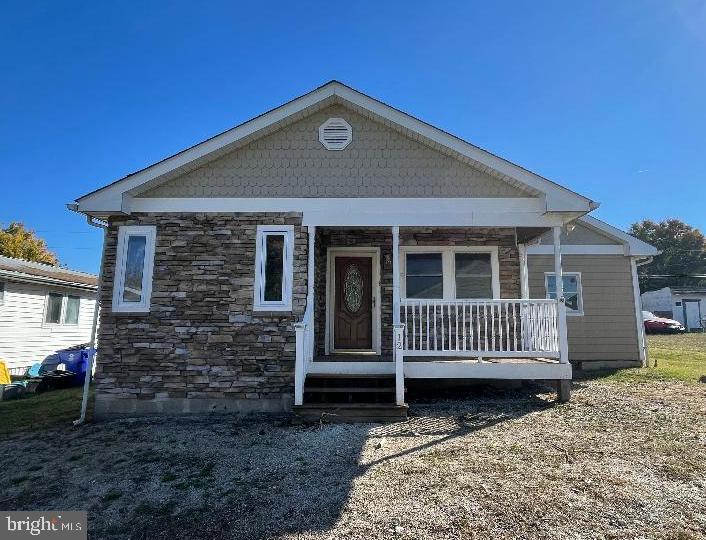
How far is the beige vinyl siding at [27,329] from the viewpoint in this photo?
38.2 feet

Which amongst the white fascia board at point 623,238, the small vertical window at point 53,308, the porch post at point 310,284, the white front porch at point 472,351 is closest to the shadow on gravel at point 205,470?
the white front porch at point 472,351

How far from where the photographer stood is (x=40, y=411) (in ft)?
26.7

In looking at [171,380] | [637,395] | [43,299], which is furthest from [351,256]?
[43,299]

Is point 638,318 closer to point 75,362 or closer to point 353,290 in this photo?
point 353,290

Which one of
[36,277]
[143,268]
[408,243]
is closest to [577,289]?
[408,243]

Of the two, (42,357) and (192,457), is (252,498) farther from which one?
(42,357)

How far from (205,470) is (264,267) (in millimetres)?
3601

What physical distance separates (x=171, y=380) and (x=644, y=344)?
1242cm

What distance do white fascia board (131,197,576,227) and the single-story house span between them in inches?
1.0

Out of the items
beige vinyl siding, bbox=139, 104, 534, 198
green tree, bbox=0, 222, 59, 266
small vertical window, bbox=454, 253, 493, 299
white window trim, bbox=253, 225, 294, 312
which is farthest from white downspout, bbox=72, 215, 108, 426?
green tree, bbox=0, 222, 59, 266

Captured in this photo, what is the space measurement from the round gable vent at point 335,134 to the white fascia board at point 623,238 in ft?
25.3

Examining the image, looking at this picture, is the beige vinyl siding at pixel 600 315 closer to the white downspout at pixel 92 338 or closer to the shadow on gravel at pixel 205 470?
the shadow on gravel at pixel 205 470

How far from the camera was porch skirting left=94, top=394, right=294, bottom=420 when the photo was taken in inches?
278

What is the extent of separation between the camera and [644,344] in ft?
38.8
